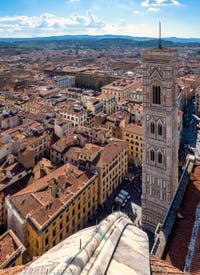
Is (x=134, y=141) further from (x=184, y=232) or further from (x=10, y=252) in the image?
(x=184, y=232)

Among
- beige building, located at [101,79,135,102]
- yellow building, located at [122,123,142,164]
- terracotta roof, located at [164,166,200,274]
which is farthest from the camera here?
beige building, located at [101,79,135,102]

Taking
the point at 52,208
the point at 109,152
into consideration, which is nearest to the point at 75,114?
the point at 109,152

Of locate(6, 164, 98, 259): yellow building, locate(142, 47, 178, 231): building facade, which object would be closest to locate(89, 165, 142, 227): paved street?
locate(6, 164, 98, 259): yellow building

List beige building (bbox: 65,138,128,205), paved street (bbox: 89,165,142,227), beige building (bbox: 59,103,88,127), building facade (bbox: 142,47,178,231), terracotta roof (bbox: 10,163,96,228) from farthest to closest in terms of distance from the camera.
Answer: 1. beige building (bbox: 59,103,88,127)
2. beige building (bbox: 65,138,128,205)
3. paved street (bbox: 89,165,142,227)
4. building facade (bbox: 142,47,178,231)
5. terracotta roof (bbox: 10,163,96,228)

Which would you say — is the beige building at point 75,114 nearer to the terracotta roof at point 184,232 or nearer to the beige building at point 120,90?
the beige building at point 120,90

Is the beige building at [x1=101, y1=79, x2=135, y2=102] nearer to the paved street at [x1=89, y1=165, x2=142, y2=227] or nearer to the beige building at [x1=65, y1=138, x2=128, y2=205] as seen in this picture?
the paved street at [x1=89, y1=165, x2=142, y2=227]

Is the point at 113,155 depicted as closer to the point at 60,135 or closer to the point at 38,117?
the point at 60,135

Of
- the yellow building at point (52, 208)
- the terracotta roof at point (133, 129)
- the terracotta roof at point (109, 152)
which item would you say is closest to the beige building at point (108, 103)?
the terracotta roof at point (133, 129)
